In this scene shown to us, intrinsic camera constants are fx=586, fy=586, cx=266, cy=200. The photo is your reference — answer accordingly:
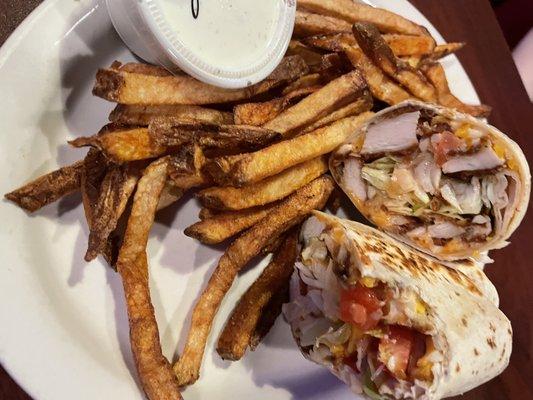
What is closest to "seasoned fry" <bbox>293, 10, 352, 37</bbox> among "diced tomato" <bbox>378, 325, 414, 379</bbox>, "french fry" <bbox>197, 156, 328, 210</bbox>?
"french fry" <bbox>197, 156, 328, 210</bbox>

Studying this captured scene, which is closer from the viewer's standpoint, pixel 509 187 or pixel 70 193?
pixel 70 193

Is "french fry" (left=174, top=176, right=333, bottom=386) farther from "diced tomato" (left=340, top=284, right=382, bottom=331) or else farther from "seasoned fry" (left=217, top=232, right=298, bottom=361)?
"diced tomato" (left=340, top=284, right=382, bottom=331)

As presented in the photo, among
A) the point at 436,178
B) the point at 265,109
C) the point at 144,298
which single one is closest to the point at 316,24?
the point at 265,109

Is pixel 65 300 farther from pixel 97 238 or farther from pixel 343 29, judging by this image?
pixel 343 29

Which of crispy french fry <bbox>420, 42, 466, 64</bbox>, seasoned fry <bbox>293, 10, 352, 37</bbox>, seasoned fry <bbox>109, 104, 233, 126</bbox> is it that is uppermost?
seasoned fry <bbox>109, 104, 233, 126</bbox>

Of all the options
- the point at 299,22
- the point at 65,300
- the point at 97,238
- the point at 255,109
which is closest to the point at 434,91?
the point at 299,22

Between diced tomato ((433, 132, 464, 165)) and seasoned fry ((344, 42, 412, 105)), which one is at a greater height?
seasoned fry ((344, 42, 412, 105))

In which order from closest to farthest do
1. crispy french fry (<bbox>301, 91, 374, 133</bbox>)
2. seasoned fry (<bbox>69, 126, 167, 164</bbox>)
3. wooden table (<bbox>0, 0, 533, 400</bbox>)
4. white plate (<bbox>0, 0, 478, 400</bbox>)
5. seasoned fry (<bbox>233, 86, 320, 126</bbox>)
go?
seasoned fry (<bbox>69, 126, 167, 164</bbox>), white plate (<bbox>0, 0, 478, 400</bbox>), seasoned fry (<bbox>233, 86, 320, 126</bbox>), crispy french fry (<bbox>301, 91, 374, 133</bbox>), wooden table (<bbox>0, 0, 533, 400</bbox>)
